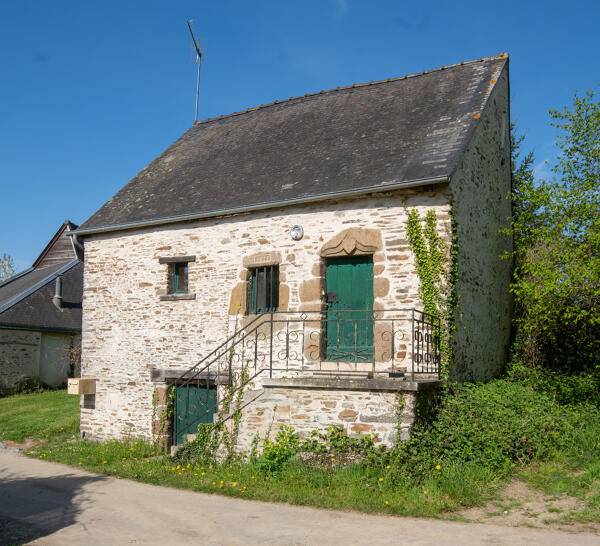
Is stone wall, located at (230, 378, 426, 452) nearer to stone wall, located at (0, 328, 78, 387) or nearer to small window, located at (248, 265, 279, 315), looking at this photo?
small window, located at (248, 265, 279, 315)

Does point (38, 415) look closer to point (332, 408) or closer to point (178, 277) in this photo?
point (178, 277)

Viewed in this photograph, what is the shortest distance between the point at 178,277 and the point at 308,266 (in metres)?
3.19

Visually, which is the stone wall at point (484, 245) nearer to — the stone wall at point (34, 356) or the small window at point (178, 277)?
the small window at point (178, 277)

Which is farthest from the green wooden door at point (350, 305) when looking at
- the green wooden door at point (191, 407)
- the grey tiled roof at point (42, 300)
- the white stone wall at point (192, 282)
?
the grey tiled roof at point (42, 300)

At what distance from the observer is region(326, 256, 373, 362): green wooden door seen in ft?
31.8

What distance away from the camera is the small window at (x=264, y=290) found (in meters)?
10.6

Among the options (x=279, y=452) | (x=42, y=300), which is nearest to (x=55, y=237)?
(x=42, y=300)

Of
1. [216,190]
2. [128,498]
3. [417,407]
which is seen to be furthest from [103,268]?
[417,407]

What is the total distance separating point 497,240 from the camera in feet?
41.3

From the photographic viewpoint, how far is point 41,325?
1922cm

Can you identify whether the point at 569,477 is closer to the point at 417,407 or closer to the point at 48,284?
the point at 417,407

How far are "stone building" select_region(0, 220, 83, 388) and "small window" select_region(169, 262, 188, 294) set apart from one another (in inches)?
307

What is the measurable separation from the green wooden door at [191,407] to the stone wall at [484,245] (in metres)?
4.75

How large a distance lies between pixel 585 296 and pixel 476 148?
3.34m
